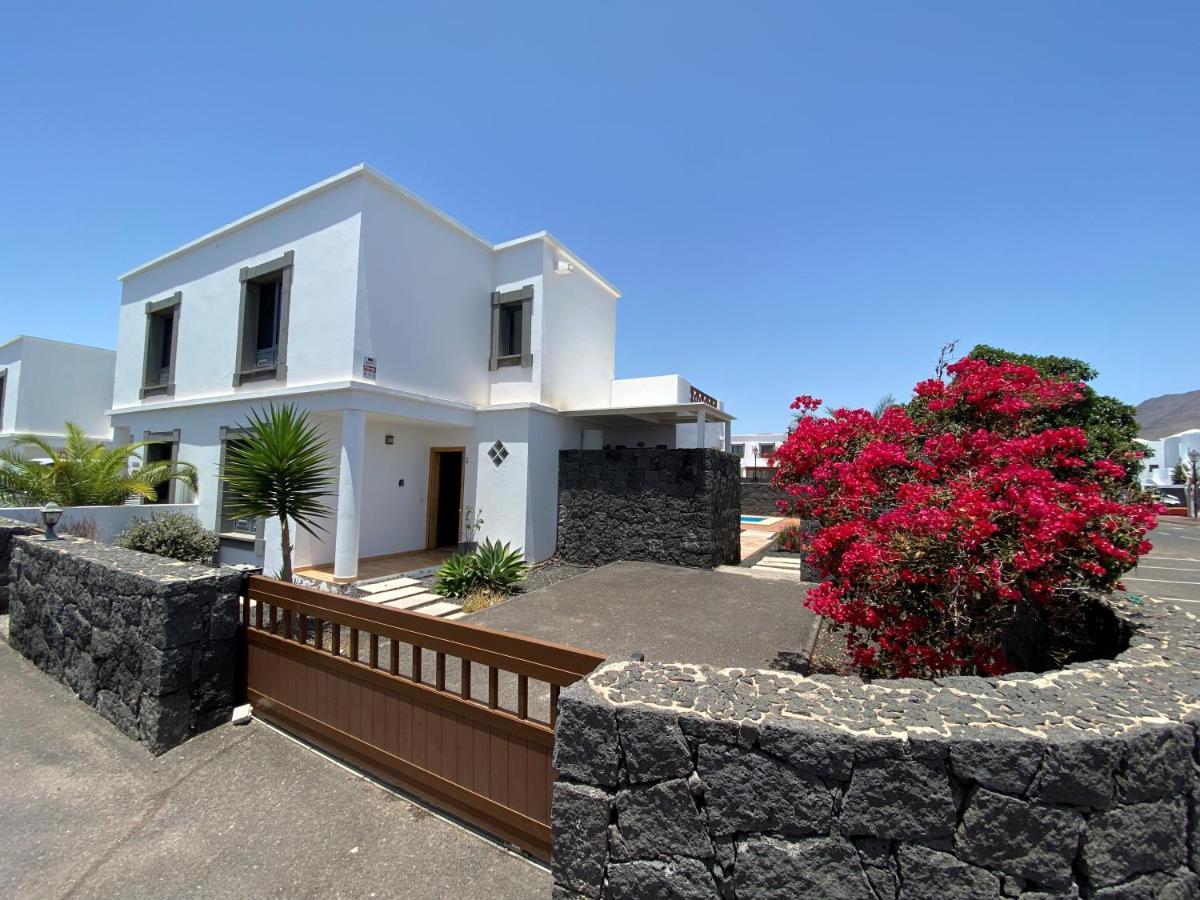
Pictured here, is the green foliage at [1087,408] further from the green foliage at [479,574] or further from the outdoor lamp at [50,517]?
the outdoor lamp at [50,517]

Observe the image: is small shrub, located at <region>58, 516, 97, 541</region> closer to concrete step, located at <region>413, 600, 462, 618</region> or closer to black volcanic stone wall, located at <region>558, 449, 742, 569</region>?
concrete step, located at <region>413, 600, 462, 618</region>

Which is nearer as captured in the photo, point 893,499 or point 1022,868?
point 1022,868

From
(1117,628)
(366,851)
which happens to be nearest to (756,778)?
(366,851)

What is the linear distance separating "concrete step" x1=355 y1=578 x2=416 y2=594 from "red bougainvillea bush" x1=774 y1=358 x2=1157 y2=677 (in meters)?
6.41

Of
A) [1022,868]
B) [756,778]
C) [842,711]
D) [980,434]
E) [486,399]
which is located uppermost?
[486,399]

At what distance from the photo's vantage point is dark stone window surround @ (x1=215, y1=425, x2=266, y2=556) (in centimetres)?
946

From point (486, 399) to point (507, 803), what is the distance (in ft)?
30.1

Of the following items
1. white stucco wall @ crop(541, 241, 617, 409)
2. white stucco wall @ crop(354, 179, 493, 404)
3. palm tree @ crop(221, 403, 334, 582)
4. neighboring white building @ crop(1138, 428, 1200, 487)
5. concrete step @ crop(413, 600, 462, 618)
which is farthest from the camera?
neighboring white building @ crop(1138, 428, 1200, 487)

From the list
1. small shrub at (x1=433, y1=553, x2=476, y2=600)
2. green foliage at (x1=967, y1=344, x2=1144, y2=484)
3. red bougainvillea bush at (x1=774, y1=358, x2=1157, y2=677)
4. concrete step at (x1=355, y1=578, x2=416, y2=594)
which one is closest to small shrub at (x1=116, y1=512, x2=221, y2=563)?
concrete step at (x1=355, y1=578, x2=416, y2=594)

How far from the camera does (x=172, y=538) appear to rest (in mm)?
8961

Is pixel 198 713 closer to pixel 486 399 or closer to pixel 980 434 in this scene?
pixel 980 434

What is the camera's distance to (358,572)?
873cm

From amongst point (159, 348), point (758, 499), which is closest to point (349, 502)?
point (159, 348)

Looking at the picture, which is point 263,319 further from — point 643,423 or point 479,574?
point 643,423
